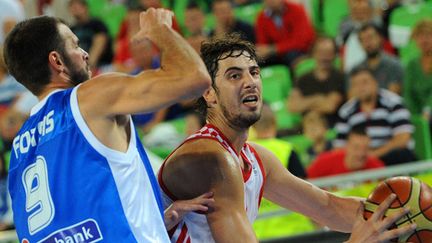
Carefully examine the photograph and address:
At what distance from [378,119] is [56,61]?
17.9 feet

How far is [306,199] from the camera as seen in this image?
17.3 ft

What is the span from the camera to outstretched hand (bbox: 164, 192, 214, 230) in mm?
4504

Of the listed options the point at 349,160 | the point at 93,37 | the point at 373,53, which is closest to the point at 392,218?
the point at 349,160

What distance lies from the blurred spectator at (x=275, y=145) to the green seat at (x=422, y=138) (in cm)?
135

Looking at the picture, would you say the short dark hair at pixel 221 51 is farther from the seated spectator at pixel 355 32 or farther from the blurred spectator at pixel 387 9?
the blurred spectator at pixel 387 9

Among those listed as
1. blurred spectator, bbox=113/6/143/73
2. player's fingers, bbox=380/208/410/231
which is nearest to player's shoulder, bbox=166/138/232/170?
player's fingers, bbox=380/208/410/231

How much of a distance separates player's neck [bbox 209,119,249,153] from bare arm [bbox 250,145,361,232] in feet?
0.99

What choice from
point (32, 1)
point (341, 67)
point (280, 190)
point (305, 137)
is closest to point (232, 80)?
point (280, 190)

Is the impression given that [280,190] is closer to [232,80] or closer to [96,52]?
[232,80]

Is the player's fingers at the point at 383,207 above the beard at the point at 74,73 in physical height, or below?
below

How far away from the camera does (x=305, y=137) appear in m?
9.67

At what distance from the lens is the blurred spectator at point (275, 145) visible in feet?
27.3

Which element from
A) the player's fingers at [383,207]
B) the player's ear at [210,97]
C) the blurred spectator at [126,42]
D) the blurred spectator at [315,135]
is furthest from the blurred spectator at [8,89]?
the player's fingers at [383,207]

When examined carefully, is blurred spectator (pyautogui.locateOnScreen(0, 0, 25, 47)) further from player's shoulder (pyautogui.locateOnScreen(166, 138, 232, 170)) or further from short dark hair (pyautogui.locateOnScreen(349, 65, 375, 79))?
player's shoulder (pyautogui.locateOnScreen(166, 138, 232, 170))
